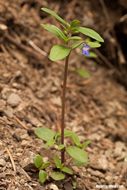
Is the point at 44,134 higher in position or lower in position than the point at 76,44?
lower

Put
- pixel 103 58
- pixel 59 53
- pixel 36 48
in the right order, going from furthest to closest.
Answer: pixel 103 58, pixel 36 48, pixel 59 53

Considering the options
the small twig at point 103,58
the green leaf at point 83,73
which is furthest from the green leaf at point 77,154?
the small twig at point 103,58

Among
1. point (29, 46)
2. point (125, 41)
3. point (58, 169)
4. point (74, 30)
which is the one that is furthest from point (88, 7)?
point (58, 169)

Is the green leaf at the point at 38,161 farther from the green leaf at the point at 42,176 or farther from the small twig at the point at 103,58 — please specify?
the small twig at the point at 103,58

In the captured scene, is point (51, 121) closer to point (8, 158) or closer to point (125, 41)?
point (8, 158)

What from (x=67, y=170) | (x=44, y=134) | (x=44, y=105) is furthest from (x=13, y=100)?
(x=67, y=170)

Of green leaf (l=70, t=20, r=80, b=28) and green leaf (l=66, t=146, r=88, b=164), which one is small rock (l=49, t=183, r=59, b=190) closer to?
green leaf (l=66, t=146, r=88, b=164)

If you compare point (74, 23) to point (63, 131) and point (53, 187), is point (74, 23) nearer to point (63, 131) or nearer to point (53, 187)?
point (63, 131)
